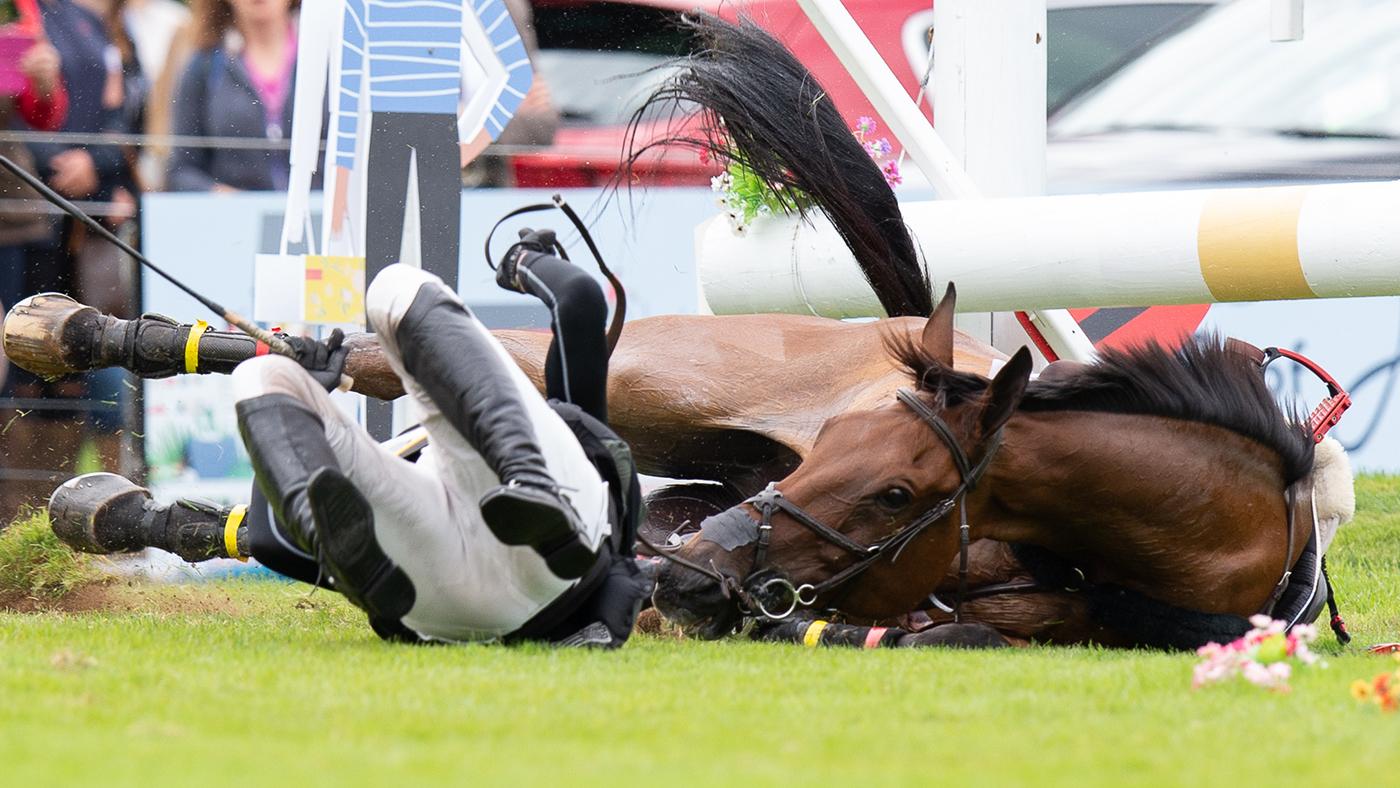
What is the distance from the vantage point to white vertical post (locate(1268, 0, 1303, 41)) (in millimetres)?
5930

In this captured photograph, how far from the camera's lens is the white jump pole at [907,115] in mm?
6281

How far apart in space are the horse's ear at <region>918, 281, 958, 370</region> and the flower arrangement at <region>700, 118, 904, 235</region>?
1.73 m

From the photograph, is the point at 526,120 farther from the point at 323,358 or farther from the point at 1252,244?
the point at 323,358

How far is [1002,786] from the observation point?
2.12 metres

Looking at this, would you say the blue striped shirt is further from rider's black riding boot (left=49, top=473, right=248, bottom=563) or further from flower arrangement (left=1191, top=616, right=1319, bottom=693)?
flower arrangement (left=1191, top=616, right=1319, bottom=693)

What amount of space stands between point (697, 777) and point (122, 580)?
449 centimetres

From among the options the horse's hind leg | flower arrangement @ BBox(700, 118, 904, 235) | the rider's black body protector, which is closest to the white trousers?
the rider's black body protector

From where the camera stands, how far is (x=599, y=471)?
402cm

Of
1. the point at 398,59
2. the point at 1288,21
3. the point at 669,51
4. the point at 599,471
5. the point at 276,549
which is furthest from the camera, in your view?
the point at 669,51

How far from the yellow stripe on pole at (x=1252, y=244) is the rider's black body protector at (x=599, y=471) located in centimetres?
228

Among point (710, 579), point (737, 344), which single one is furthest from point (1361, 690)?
point (737, 344)

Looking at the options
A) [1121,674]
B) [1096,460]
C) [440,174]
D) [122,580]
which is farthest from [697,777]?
[440,174]

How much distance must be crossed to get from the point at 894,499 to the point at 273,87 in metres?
4.53

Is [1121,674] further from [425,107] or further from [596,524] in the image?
[425,107]
